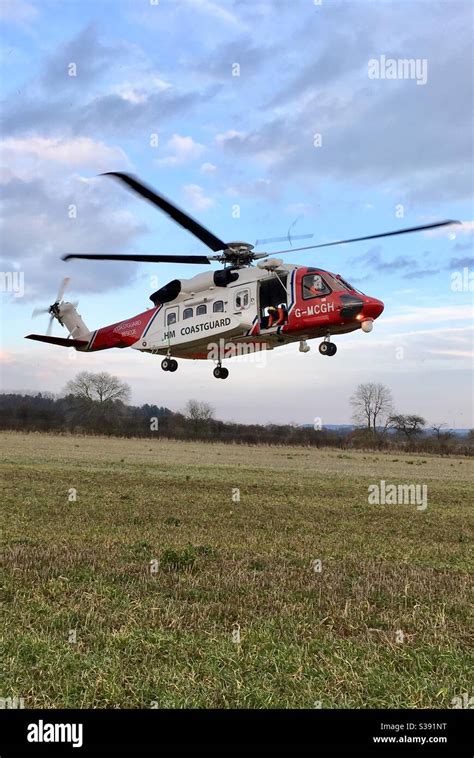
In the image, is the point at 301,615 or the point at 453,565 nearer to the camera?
the point at 301,615

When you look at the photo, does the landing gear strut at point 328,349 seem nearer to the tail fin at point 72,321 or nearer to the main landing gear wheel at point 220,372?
the main landing gear wheel at point 220,372

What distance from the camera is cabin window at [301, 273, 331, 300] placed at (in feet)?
44.2

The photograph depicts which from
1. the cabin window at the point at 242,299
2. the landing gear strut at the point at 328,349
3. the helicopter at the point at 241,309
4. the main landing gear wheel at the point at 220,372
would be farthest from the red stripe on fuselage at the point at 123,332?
the landing gear strut at the point at 328,349

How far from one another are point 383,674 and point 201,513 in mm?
12806

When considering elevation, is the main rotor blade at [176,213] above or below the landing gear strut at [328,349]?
above

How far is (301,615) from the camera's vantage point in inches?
351

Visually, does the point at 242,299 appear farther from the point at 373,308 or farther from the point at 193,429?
the point at 193,429

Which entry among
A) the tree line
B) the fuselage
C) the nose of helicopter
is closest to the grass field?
the fuselage

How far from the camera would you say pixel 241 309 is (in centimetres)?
1308

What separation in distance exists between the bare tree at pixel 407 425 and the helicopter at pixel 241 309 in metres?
69.2

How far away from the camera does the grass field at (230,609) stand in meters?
6.61

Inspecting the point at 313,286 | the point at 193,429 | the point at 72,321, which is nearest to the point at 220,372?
the point at 313,286
